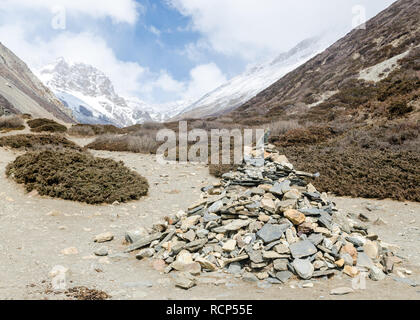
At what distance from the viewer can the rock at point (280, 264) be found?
181 inches

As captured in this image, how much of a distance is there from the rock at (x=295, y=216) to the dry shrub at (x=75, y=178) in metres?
6.10

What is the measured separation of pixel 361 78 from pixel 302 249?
38.2 metres

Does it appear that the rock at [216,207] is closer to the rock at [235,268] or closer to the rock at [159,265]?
the rock at [235,268]

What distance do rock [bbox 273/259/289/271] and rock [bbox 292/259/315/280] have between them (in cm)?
14

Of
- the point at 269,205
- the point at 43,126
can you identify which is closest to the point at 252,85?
the point at 43,126

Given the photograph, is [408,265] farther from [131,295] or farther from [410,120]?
[410,120]

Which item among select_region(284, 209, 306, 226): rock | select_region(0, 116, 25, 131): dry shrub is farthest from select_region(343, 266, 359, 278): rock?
select_region(0, 116, 25, 131): dry shrub

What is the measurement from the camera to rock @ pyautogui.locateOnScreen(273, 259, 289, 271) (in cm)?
460

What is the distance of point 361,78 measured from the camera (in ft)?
117

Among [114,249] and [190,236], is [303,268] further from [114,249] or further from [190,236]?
[114,249]

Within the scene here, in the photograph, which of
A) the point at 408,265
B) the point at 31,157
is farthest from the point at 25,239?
the point at 408,265

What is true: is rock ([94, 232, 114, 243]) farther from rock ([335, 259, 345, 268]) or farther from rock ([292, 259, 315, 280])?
rock ([335, 259, 345, 268])

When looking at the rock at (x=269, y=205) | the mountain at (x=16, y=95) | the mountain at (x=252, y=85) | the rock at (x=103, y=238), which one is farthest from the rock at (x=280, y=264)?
the mountain at (x=252, y=85)
